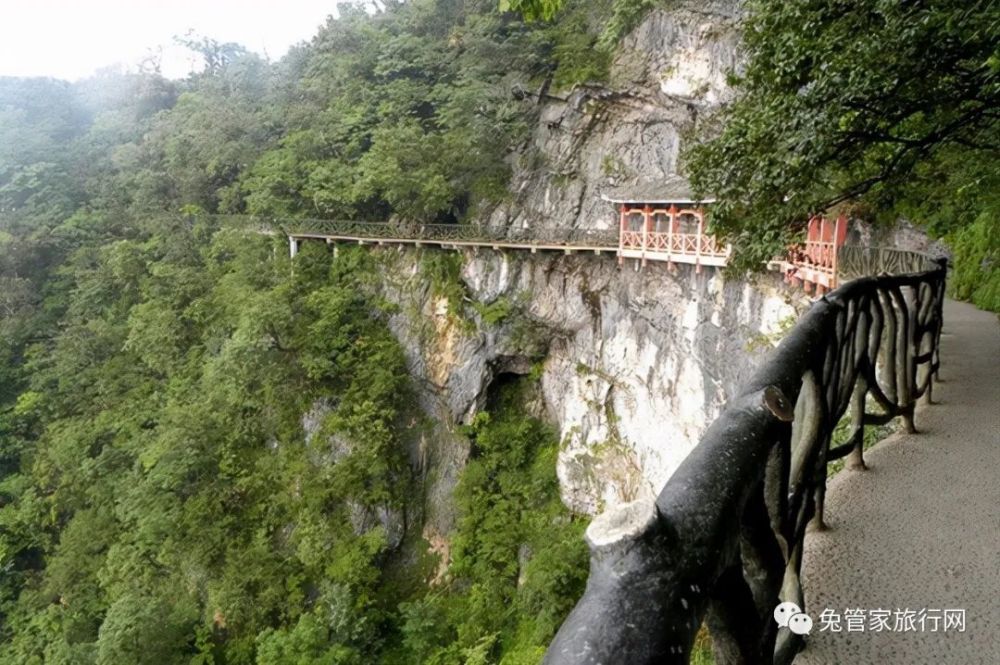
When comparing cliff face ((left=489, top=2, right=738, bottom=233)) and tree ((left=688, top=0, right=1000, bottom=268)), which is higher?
cliff face ((left=489, top=2, right=738, bottom=233))

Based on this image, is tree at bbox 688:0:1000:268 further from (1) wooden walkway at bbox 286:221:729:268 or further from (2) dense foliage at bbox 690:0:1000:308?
(1) wooden walkway at bbox 286:221:729:268

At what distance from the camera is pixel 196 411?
1558cm

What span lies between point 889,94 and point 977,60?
1.73 ft

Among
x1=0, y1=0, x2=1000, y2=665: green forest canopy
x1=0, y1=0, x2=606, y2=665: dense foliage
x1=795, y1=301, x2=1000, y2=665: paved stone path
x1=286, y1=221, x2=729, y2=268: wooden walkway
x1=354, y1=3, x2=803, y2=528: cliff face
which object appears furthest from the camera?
x1=354, y1=3, x2=803, y2=528: cliff face

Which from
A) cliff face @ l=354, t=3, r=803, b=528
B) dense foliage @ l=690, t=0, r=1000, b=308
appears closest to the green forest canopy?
cliff face @ l=354, t=3, r=803, b=528

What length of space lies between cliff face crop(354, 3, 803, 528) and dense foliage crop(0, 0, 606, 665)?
71 centimetres

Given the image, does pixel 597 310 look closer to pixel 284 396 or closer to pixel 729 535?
pixel 284 396

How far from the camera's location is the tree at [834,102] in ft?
12.2

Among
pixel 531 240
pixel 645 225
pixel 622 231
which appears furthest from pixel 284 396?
pixel 645 225

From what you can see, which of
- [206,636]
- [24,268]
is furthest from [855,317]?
[24,268]

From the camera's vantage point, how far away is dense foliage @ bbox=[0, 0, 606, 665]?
1379cm

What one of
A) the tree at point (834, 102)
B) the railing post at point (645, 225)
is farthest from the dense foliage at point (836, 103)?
the railing post at point (645, 225)

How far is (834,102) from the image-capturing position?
161 inches

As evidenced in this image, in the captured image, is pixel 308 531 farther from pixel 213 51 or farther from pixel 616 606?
pixel 213 51
